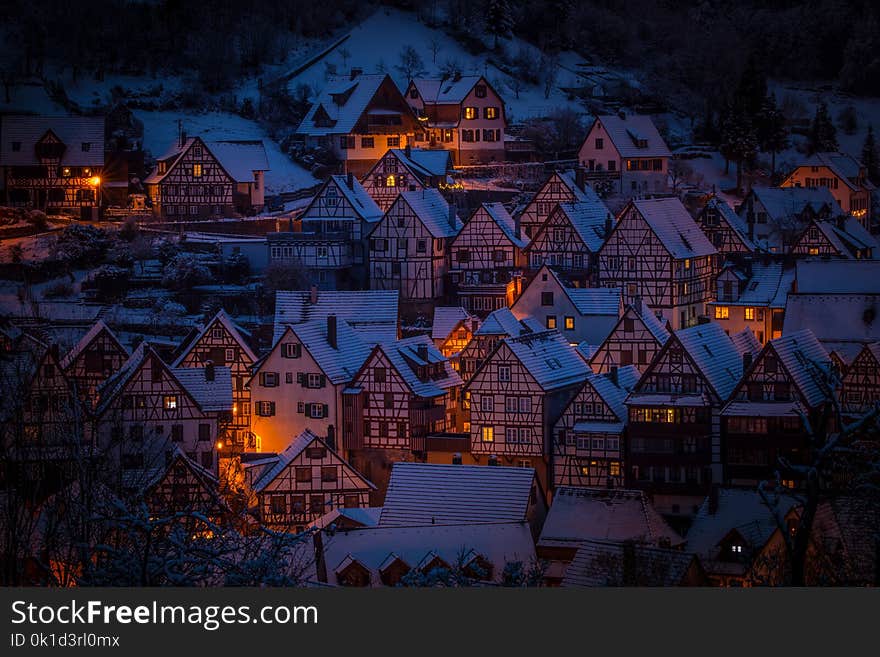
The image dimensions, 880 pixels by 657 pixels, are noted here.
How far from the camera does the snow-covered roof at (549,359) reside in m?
36.1

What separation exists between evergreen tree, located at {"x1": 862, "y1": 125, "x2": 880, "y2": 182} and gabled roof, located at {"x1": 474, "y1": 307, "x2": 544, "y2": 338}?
21.7m

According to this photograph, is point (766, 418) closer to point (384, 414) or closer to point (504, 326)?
point (504, 326)

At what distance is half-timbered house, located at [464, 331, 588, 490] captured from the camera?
35.8 meters

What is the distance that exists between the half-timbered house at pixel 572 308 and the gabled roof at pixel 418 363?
361 cm

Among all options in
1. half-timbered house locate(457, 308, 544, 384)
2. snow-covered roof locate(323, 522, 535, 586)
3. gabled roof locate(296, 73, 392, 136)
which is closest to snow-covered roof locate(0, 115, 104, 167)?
gabled roof locate(296, 73, 392, 136)

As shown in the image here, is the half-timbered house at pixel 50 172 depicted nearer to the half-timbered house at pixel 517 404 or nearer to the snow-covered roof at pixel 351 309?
the snow-covered roof at pixel 351 309

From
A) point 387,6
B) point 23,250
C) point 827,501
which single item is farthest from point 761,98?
point 827,501

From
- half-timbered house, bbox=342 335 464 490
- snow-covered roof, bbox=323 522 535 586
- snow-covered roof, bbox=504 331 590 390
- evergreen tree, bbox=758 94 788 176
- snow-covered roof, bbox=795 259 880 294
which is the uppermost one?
evergreen tree, bbox=758 94 788 176

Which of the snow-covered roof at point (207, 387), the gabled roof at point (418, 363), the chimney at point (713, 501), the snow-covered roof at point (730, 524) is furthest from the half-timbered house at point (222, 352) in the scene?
the snow-covered roof at point (730, 524)

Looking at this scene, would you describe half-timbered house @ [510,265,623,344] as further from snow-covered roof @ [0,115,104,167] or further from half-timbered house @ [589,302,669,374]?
snow-covered roof @ [0,115,104,167]

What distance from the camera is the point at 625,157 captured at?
52781 mm

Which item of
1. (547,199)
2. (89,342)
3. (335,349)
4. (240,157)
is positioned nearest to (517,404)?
(335,349)

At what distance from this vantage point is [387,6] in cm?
6481

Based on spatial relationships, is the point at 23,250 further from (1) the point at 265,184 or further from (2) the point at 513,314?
(2) the point at 513,314
